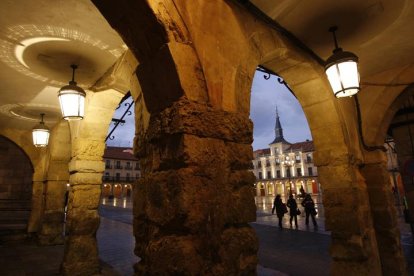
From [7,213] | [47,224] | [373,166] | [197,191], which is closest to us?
[197,191]

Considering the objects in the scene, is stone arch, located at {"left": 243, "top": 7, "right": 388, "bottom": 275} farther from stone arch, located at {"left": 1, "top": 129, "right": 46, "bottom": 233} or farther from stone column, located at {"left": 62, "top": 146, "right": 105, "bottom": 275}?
stone arch, located at {"left": 1, "top": 129, "right": 46, "bottom": 233}

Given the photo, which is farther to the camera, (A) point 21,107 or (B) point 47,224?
(B) point 47,224

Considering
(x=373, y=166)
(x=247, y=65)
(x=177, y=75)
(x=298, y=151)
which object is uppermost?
Answer: (x=298, y=151)

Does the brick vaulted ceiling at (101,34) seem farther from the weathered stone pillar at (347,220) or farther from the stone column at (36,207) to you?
the stone column at (36,207)

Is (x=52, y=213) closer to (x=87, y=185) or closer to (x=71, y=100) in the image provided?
(x=87, y=185)

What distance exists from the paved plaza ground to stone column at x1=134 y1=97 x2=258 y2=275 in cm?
273

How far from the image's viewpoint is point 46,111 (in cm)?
593

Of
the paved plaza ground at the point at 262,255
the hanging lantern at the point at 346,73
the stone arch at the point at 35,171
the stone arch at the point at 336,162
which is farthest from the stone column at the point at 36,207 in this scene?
the hanging lantern at the point at 346,73

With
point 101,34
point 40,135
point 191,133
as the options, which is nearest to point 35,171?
point 40,135

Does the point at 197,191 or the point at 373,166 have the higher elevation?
the point at 373,166

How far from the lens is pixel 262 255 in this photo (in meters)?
5.43

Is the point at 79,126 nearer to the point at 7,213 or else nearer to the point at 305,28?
the point at 305,28

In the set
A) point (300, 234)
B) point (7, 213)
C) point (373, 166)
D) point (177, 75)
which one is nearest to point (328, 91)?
point (373, 166)

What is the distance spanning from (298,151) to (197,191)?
47.9 metres
